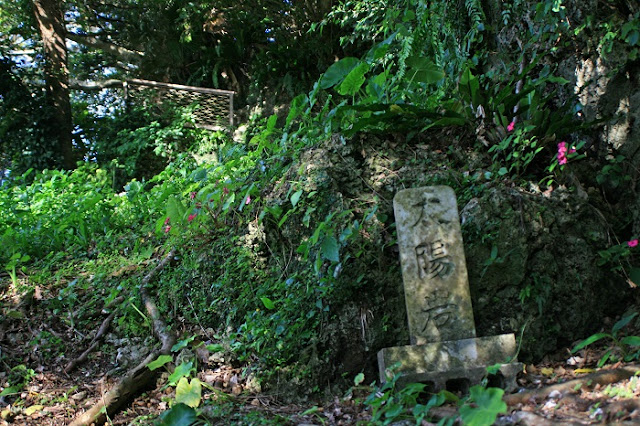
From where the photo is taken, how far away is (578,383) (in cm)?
265

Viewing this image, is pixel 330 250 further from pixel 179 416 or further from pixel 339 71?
pixel 339 71

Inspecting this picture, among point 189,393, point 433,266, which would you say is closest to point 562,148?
point 433,266

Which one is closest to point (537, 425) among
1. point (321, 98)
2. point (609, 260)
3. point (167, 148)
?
point (609, 260)

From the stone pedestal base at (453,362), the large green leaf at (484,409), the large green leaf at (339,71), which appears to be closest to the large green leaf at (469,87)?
the large green leaf at (339,71)

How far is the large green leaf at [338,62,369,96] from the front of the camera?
395cm

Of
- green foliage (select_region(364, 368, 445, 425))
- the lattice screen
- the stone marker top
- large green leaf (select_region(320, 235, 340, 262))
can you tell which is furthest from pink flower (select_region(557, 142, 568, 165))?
the lattice screen

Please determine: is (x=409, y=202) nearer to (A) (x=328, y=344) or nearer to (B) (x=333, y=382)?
(A) (x=328, y=344)

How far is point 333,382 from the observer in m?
3.28

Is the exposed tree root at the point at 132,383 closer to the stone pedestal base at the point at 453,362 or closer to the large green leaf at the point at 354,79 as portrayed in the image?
the stone pedestal base at the point at 453,362

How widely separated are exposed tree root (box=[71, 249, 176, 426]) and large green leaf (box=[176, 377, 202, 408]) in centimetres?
54

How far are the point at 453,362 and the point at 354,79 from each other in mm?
2288

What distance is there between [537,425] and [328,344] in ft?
4.59

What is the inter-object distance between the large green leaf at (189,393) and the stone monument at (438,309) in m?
1.11

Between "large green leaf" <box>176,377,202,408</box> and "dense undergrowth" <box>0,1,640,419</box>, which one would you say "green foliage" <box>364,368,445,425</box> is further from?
"large green leaf" <box>176,377,202,408</box>
